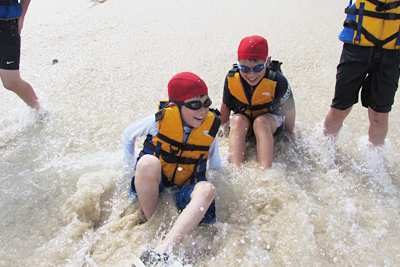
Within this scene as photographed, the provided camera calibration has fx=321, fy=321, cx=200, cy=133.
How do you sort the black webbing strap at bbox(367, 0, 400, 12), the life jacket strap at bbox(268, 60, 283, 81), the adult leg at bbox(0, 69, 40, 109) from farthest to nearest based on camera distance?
the adult leg at bbox(0, 69, 40, 109) < the life jacket strap at bbox(268, 60, 283, 81) < the black webbing strap at bbox(367, 0, 400, 12)

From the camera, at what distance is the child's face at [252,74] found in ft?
8.89

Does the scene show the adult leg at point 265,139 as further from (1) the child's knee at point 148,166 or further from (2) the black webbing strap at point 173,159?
(1) the child's knee at point 148,166

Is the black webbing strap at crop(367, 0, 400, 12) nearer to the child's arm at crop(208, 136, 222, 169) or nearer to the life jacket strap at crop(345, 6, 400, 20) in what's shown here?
the life jacket strap at crop(345, 6, 400, 20)

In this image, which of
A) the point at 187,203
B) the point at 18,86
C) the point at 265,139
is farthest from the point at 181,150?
the point at 18,86

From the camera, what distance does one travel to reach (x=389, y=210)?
2371 mm

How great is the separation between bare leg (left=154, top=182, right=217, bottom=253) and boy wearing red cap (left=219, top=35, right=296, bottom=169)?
0.78m

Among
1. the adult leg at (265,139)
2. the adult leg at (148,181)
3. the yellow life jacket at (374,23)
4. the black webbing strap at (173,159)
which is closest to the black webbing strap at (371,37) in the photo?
the yellow life jacket at (374,23)

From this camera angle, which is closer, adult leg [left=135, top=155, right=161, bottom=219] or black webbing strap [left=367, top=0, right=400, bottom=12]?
adult leg [left=135, top=155, right=161, bottom=219]

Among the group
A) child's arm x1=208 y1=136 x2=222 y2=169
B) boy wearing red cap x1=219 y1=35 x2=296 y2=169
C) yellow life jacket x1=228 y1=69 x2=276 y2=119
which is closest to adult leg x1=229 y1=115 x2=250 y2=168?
boy wearing red cap x1=219 y1=35 x2=296 y2=169

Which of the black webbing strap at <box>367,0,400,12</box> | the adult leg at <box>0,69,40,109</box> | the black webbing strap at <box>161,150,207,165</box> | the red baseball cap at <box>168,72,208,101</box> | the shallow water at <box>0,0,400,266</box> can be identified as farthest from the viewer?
the adult leg at <box>0,69,40,109</box>

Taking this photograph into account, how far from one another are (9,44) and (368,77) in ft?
11.0

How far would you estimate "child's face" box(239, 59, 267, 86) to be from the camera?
8.89 feet

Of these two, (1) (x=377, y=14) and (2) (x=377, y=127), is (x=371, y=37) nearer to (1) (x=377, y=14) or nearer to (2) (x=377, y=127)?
(1) (x=377, y=14)

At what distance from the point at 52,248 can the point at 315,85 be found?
3.68 metres
